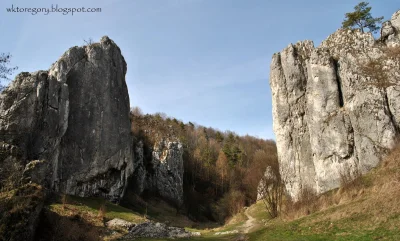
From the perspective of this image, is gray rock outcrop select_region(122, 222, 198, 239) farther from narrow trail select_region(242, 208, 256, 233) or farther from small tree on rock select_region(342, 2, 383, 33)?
small tree on rock select_region(342, 2, 383, 33)

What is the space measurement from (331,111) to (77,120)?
32.6 metres

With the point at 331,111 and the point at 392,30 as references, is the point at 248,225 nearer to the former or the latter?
the point at 331,111

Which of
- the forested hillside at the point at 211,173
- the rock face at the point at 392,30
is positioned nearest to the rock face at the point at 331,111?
the rock face at the point at 392,30

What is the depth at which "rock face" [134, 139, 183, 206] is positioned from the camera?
56.4 m

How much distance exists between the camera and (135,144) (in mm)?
56375

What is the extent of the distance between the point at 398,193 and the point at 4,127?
115 ft

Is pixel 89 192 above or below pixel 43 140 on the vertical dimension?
below

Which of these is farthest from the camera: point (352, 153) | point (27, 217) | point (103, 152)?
point (103, 152)

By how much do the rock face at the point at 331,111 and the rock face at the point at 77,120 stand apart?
76.9 ft

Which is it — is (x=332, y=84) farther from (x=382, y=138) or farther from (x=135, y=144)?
(x=135, y=144)

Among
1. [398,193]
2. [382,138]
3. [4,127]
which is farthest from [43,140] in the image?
[382,138]

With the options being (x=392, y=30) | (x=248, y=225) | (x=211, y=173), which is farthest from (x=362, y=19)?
(x=211, y=173)

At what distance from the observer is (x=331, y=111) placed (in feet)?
121

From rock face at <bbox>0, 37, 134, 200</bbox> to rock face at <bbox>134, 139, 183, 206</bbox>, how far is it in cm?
903
